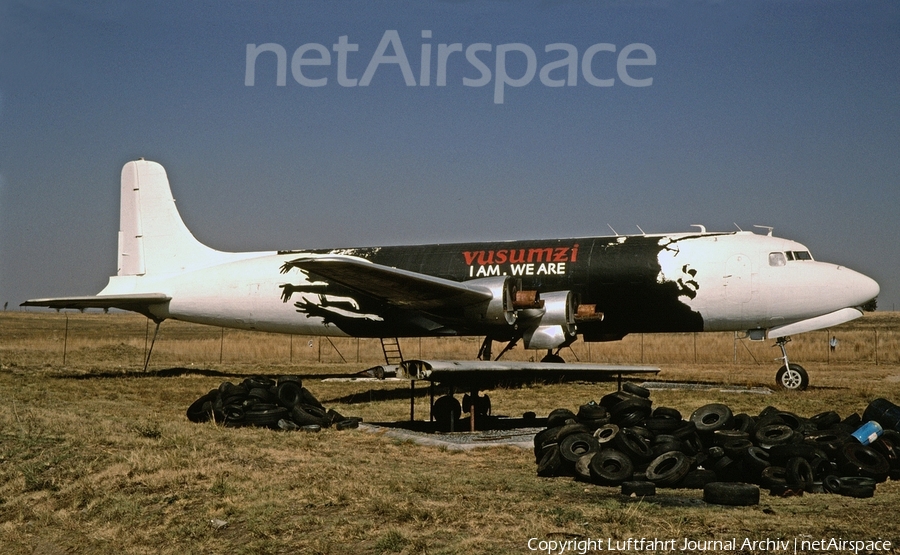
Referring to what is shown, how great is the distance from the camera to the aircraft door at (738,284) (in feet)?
83.3

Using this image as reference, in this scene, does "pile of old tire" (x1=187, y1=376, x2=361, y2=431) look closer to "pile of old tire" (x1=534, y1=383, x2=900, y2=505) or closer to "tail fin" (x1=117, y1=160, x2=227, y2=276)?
"pile of old tire" (x1=534, y1=383, x2=900, y2=505)

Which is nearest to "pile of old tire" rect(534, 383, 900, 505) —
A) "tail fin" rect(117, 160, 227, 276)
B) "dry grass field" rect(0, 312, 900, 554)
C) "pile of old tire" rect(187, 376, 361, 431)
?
"dry grass field" rect(0, 312, 900, 554)

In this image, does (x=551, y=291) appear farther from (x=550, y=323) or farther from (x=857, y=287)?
(x=857, y=287)

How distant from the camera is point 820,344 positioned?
55.1 metres

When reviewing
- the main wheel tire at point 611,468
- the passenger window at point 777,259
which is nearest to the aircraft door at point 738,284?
the passenger window at point 777,259

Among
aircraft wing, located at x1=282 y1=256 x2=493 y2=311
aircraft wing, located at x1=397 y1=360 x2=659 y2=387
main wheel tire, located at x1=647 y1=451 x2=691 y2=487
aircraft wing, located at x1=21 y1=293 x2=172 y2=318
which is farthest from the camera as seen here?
aircraft wing, located at x1=21 y1=293 x2=172 y2=318

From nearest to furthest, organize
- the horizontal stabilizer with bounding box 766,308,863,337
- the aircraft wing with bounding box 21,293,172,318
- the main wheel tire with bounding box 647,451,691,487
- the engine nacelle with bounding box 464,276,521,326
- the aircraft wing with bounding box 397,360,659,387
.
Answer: the main wheel tire with bounding box 647,451,691,487, the aircraft wing with bounding box 397,360,659,387, the engine nacelle with bounding box 464,276,521,326, the horizontal stabilizer with bounding box 766,308,863,337, the aircraft wing with bounding box 21,293,172,318

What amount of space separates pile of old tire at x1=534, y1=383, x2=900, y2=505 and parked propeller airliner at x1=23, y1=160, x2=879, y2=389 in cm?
1090

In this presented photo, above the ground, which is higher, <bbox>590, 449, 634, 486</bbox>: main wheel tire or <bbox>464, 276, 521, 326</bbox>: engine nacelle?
<bbox>464, 276, 521, 326</bbox>: engine nacelle

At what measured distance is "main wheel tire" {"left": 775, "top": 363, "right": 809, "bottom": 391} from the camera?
82.0ft

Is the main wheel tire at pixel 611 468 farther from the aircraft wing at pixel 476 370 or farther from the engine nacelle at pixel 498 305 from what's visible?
the engine nacelle at pixel 498 305

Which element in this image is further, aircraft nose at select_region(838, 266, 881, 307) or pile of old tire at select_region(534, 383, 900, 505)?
aircraft nose at select_region(838, 266, 881, 307)

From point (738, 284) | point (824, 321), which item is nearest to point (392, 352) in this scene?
point (738, 284)

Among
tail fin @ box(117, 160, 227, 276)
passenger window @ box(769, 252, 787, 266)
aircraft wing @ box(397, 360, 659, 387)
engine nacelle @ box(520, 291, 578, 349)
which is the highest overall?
tail fin @ box(117, 160, 227, 276)
